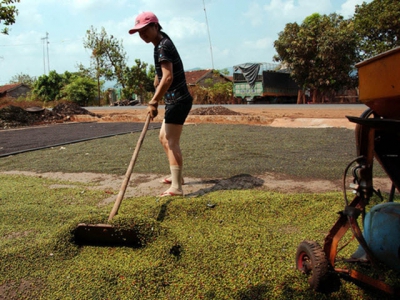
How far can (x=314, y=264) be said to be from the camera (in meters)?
1.77

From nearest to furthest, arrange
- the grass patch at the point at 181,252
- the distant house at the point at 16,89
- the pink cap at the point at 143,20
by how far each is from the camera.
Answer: the grass patch at the point at 181,252, the pink cap at the point at 143,20, the distant house at the point at 16,89

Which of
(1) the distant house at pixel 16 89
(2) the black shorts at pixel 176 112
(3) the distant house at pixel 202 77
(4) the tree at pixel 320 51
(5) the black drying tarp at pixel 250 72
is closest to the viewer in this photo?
(2) the black shorts at pixel 176 112

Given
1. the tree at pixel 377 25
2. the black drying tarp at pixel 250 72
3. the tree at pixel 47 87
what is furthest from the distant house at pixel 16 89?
the tree at pixel 377 25

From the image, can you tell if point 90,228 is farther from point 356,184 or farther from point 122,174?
point 122,174

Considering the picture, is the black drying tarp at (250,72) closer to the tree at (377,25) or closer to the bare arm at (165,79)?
the tree at (377,25)

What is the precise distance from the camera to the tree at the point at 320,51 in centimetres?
2200

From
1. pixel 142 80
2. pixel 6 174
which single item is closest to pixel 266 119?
pixel 6 174

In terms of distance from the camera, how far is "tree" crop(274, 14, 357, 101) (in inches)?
866

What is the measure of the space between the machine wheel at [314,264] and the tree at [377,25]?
2055 centimetres

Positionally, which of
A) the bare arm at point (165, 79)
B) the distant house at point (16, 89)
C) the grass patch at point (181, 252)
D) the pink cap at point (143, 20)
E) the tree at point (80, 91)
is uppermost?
the distant house at point (16, 89)

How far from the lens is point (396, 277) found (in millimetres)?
2010

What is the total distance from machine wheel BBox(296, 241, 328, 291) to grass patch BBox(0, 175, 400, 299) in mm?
154

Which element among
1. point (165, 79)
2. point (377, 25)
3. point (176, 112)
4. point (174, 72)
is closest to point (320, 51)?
point (377, 25)

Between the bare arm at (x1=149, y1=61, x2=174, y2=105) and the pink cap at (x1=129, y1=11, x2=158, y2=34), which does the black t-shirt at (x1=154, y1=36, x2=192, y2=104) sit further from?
the pink cap at (x1=129, y1=11, x2=158, y2=34)
